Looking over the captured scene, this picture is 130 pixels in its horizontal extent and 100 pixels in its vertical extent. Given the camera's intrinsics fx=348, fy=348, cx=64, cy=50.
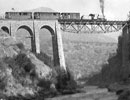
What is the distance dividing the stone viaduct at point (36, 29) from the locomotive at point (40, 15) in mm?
1451

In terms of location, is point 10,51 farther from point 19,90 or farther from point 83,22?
point 83,22

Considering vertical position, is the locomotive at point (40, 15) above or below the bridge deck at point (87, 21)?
above

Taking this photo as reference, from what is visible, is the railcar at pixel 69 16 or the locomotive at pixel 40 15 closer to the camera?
the locomotive at pixel 40 15

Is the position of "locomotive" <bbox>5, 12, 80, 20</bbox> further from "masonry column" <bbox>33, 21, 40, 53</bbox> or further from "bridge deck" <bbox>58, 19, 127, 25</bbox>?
"masonry column" <bbox>33, 21, 40, 53</bbox>

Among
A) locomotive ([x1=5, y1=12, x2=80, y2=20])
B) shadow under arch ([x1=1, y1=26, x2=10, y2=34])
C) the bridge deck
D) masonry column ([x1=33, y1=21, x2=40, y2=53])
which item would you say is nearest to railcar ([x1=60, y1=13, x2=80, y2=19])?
locomotive ([x1=5, y1=12, x2=80, y2=20])

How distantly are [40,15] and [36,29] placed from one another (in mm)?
4601

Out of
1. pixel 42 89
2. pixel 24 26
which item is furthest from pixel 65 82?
pixel 24 26

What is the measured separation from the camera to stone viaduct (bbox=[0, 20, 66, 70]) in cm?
7831

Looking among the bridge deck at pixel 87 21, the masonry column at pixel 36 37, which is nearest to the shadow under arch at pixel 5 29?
the masonry column at pixel 36 37

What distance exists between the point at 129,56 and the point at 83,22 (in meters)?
17.8

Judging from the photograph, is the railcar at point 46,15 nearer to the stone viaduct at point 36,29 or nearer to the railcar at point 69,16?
the stone viaduct at point 36,29

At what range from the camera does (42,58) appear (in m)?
81.4

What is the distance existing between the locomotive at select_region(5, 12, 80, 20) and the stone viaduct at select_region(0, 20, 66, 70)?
145cm

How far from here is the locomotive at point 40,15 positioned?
80306 mm
